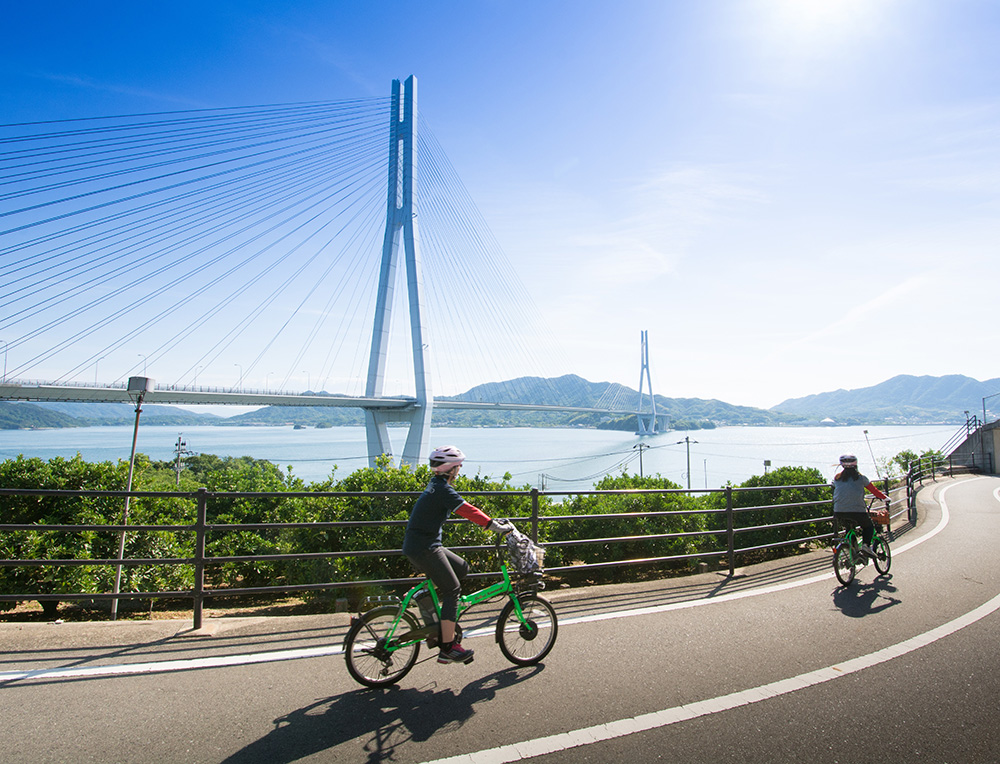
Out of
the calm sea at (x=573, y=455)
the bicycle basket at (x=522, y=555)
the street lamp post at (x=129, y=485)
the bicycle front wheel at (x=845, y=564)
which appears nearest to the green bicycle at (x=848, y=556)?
the bicycle front wheel at (x=845, y=564)

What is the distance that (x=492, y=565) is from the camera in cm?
681

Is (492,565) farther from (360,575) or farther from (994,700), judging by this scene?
(994,700)

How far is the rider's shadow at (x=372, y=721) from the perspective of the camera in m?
2.66

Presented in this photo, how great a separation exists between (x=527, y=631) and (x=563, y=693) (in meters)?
0.52

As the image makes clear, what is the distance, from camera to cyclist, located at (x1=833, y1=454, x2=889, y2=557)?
6191mm

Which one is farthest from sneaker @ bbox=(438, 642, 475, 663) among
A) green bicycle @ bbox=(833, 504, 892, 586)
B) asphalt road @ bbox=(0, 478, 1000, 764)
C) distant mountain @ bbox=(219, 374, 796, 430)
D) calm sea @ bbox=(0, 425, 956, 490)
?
distant mountain @ bbox=(219, 374, 796, 430)

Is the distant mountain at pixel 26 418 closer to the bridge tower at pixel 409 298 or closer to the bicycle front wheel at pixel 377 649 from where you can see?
the bridge tower at pixel 409 298

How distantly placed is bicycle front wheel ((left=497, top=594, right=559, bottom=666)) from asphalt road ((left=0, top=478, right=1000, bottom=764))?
0.31 ft

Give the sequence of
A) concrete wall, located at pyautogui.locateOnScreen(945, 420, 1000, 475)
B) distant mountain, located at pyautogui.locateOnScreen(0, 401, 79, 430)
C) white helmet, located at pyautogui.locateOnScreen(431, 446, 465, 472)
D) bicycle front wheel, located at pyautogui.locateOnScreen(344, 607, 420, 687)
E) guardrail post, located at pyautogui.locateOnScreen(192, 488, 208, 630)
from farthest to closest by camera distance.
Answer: distant mountain, located at pyautogui.locateOnScreen(0, 401, 79, 430), concrete wall, located at pyautogui.locateOnScreen(945, 420, 1000, 475), guardrail post, located at pyautogui.locateOnScreen(192, 488, 208, 630), white helmet, located at pyautogui.locateOnScreen(431, 446, 465, 472), bicycle front wheel, located at pyautogui.locateOnScreen(344, 607, 420, 687)

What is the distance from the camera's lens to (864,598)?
532cm

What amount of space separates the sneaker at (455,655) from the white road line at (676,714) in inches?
31.2

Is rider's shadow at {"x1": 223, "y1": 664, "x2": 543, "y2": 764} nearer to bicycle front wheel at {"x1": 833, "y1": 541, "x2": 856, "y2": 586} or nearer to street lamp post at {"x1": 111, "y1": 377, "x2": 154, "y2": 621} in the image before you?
street lamp post at {"x1": 111, "y1": 377, "x2": 154, "y2": 621}

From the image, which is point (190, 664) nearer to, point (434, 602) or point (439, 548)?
point (434, 602)

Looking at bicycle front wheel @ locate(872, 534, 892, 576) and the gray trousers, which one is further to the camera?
bicycle front wheel @ locate(872, 534, 892, 576)
